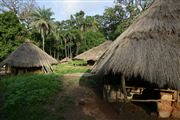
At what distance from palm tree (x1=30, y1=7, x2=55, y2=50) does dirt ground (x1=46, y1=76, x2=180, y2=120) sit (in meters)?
28.5

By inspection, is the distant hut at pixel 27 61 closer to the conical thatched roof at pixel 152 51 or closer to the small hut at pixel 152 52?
the conical thatched roof at pixel 152 51

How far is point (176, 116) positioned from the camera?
10.4 metres

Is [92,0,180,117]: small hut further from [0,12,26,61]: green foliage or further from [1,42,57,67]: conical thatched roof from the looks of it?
[0,12,26,61]: green foliage

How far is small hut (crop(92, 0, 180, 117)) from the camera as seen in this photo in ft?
30.9

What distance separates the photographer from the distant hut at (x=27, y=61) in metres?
20.8

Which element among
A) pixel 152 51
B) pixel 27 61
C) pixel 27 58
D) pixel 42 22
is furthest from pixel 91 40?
pixel 152 51

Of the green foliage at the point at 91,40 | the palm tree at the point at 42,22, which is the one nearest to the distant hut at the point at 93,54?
the palm tree at the point at 42,22

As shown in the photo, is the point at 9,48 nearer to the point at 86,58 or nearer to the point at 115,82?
the point at 86,58

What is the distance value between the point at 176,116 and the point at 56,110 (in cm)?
398

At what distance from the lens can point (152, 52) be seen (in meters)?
9.87

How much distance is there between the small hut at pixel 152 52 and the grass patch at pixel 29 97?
7.97 ft

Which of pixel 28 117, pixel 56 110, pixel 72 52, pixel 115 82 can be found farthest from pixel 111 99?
pixel 72 52

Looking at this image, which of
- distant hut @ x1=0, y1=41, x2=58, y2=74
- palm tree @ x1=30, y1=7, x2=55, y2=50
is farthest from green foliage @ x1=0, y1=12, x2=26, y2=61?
palm tree @ x1=30, y1=7, x2=55, y2=50

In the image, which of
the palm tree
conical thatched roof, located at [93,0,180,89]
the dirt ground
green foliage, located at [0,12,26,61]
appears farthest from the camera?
the palm tree
